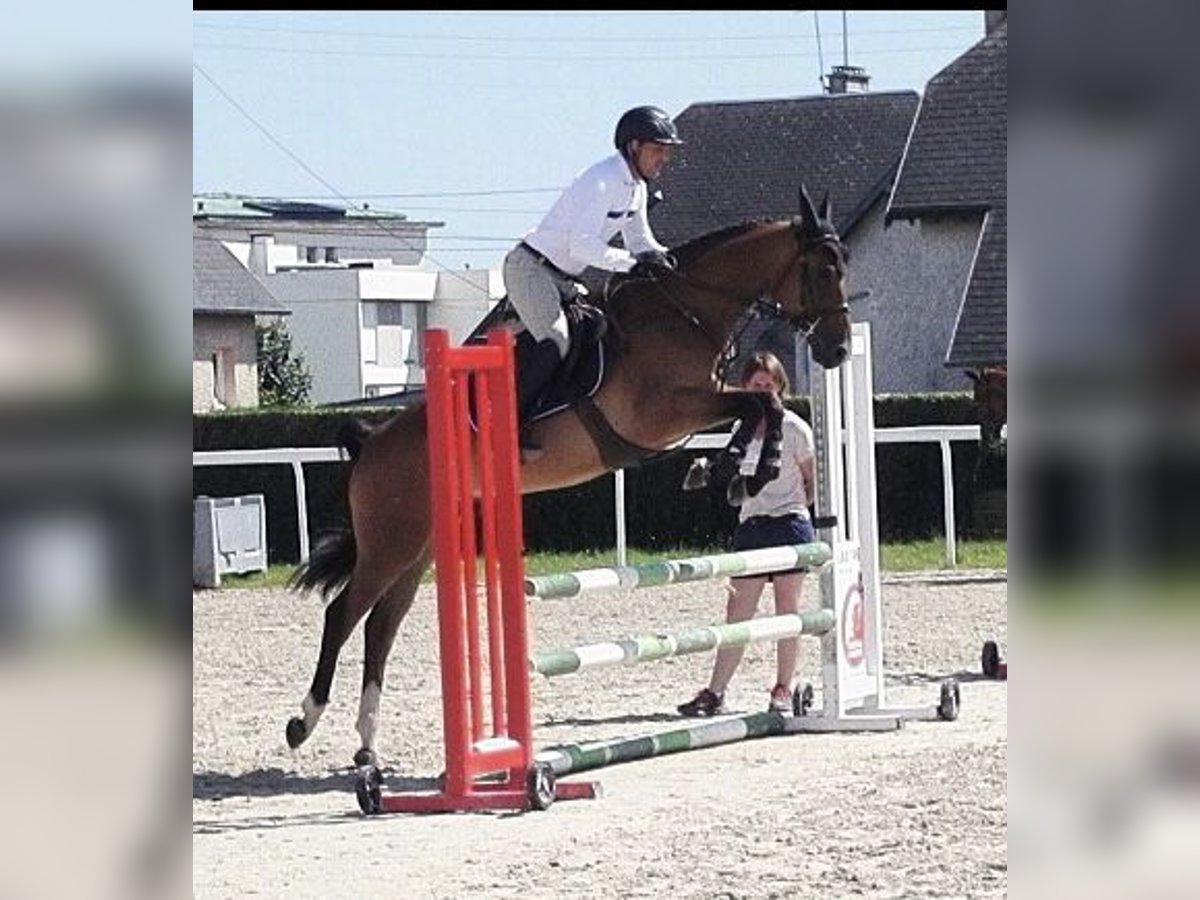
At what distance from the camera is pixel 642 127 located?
7.19 metres

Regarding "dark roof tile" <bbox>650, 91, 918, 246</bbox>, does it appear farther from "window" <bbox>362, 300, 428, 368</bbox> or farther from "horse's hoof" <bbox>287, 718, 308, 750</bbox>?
"horse's hoof" <bbox>287, 718, 308, 750</bbox>

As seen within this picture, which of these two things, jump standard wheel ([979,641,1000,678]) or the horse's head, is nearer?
the horse's head

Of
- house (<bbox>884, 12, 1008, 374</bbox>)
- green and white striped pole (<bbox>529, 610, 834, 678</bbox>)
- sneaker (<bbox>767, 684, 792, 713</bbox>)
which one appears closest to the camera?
green and white striped pole (<bbox>529, 610, 834, 678</bbox>)

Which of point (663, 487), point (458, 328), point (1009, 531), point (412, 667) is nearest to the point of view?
point (1009, 531)

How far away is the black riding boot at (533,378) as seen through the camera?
7.64m

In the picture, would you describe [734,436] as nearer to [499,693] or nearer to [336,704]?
[499,693]

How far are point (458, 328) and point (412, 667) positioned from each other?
52.9 metres

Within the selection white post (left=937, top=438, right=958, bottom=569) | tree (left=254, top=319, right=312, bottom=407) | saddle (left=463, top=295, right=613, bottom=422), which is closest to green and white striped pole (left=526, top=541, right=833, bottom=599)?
saddle (left=463, top=295, right=613, bottom=422)

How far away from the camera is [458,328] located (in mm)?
63906

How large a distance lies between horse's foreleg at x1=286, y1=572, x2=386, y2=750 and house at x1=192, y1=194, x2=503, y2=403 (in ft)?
146

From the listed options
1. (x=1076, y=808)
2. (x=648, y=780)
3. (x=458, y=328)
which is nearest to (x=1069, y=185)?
(x=1076, y=808)

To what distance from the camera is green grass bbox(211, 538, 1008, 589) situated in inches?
699

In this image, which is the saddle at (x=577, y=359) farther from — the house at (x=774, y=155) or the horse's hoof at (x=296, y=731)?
the house at (x=774, y=155)

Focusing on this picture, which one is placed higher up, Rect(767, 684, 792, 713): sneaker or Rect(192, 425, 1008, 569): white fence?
Rect(192, 425, 1008, 569): white fence
